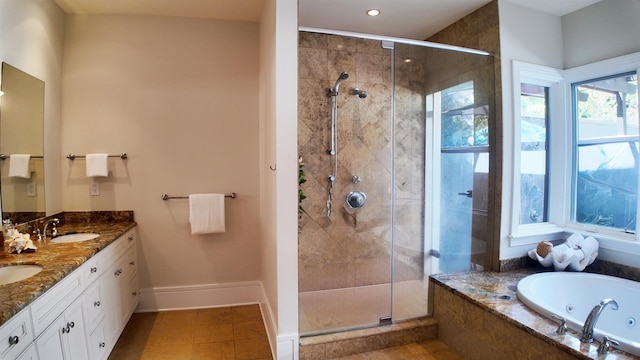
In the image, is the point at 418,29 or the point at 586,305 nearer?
the point at 586,305

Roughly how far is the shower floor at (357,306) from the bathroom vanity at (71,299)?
1.28 metres

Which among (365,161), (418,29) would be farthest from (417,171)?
(418,29)

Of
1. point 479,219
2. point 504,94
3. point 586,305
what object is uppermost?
point 504,94

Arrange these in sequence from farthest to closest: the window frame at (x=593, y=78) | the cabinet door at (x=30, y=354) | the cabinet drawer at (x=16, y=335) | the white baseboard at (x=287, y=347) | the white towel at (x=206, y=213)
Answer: the white towel at (x=206, y=213) → the window frame at (x=593, y=78) → the white baseboard at (x=287, y=347) → the cabinet door at (x=30, y=354) → the cabinet drawer at (x=16, y=335)

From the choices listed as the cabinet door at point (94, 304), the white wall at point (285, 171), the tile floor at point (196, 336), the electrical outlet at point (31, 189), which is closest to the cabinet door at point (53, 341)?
the cabinet door at point (94, 304)

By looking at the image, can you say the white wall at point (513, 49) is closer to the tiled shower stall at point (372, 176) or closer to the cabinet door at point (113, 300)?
the tiled shower stall at point (372, 176)

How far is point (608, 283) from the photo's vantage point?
2.20 meters

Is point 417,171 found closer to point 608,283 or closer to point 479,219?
point 479,219

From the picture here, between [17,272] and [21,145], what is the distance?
1.02 m

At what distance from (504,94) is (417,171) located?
993 mm

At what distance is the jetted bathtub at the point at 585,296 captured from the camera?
2.01 metres

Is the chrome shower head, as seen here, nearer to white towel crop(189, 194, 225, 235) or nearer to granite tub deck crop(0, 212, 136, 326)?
white towel crop(189, 194, 225, 235)

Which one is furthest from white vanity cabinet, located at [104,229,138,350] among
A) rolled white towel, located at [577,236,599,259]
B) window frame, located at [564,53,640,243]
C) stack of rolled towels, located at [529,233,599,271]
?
window frame, located at [564,53,640,243]

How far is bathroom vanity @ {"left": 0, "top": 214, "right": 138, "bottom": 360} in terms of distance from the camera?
3.78 ft
